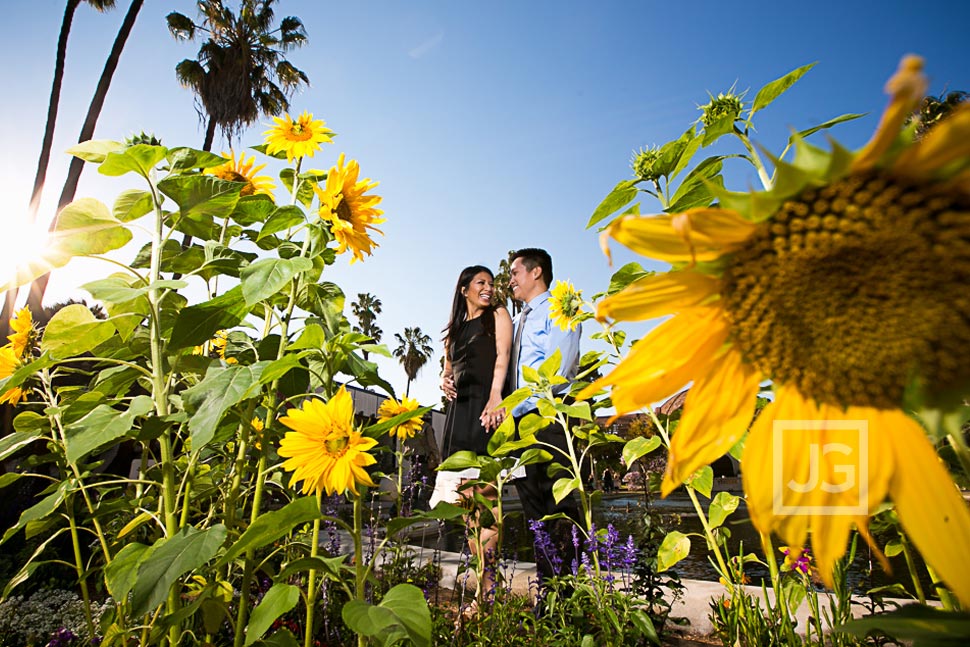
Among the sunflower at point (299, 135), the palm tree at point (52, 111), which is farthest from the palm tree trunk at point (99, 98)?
the sunflower at point (299, 135)

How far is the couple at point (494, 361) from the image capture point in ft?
8.98

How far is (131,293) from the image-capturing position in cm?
89

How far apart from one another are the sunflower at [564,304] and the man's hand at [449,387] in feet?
3.78

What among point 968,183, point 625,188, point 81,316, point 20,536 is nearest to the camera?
point 968,183

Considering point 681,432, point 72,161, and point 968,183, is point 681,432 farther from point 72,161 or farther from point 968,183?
point 72,161

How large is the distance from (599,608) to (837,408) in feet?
5.00

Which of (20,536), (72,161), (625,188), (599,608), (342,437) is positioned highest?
(72,161)

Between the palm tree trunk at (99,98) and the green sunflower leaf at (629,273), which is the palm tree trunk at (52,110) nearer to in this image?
the palm tree trunk at (99,98)

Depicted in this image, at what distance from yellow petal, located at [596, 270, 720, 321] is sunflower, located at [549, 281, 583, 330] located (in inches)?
66.6

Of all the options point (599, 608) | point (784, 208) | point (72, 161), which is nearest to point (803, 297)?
point (784, 208)

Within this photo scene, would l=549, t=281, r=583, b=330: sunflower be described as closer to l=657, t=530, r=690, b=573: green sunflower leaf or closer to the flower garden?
the flower garden

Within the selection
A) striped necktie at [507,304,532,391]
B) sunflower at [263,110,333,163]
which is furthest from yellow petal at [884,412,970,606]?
striped necktie at [507,304,532,391]

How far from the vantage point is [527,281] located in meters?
3.54

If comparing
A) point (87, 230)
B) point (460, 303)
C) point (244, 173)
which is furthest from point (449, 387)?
point (87, 230)
